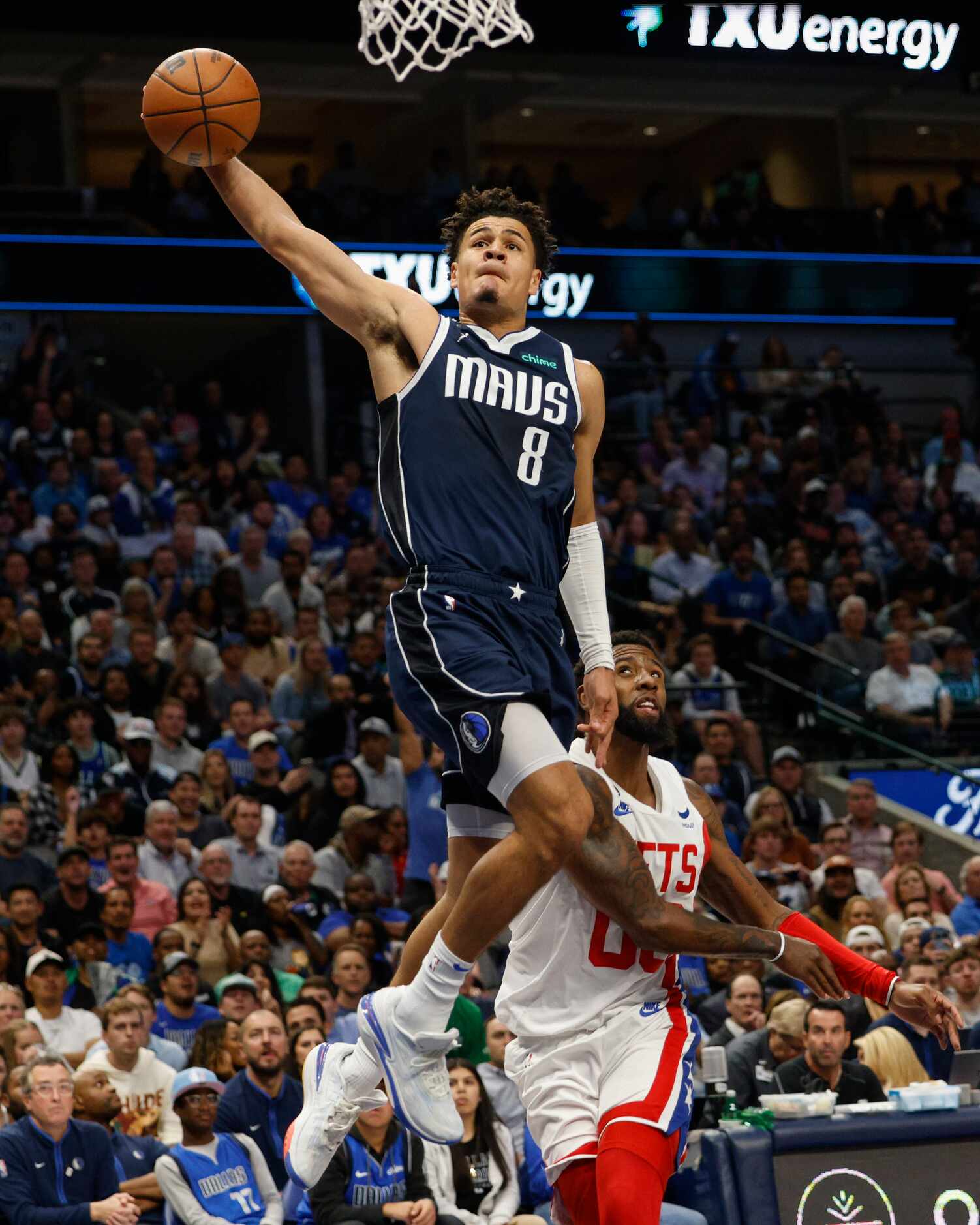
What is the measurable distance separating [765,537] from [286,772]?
7.60m

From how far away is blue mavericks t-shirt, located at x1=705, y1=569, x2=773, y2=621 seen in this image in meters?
17.8

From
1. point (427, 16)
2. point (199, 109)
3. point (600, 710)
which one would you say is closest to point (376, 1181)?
point (600, 710)

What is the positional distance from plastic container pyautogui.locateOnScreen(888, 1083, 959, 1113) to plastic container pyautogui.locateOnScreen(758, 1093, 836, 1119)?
28cm

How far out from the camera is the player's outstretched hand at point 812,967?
5.64 m

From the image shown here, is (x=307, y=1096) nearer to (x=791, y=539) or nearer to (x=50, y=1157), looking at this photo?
(x=50, y=1157)

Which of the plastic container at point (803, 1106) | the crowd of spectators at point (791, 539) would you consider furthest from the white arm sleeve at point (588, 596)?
the crowd of spectators at point (791, 539)

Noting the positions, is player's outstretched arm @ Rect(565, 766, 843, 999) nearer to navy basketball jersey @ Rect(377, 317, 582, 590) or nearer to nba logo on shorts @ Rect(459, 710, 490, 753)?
nba logo on shorts @ Rect(459, 710, 490, 753)

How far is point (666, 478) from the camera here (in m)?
20.8

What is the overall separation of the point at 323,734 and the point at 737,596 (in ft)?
16.9

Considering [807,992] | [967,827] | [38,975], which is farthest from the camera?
[967,827]

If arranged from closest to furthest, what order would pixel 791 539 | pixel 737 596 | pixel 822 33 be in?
1. pixel 822 33
2. pixel 737 596
3. pixel 791 539

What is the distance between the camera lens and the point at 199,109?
5.35 m

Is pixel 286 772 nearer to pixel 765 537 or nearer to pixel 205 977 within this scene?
pixel 205 977

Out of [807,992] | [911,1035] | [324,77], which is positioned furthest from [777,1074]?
[324,77]
